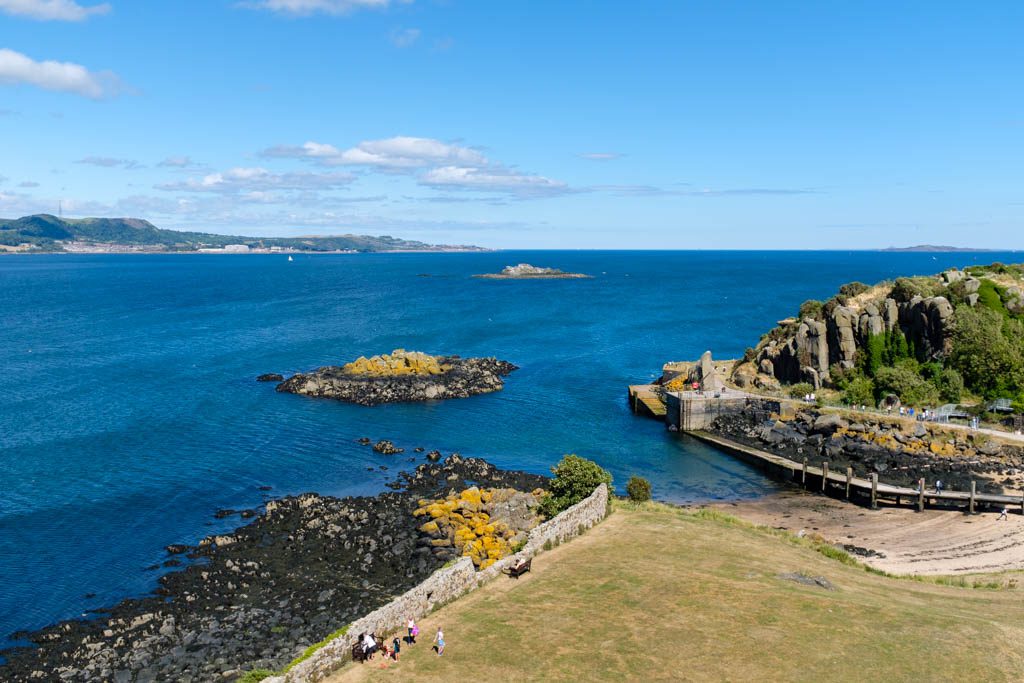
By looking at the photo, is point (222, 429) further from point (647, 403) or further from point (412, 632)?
point (412, 632)

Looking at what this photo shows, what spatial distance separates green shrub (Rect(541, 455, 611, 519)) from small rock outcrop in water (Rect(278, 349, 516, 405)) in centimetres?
4955

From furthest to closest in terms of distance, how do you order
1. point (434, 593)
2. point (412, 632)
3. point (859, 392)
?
point (859, 392) < point (434, 593) < point (412, 632)

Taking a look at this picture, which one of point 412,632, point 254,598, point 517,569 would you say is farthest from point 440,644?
point 254,598

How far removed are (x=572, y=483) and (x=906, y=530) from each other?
2491 cm

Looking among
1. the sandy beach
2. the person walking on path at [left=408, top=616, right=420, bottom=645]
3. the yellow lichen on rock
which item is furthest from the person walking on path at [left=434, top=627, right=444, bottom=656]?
the yellow lichen on rock

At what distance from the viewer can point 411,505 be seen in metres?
56.0

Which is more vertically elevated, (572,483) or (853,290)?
(853,290)

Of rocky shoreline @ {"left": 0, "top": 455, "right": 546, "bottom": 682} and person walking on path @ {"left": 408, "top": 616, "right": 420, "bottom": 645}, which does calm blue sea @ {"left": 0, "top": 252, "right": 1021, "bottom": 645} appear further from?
person walking on path @ {"left": 408, "top": 616, "right": 420, "bottom": 645}

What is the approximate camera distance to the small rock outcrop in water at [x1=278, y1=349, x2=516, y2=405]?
94750 millimetres

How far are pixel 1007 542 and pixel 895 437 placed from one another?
22.1 m

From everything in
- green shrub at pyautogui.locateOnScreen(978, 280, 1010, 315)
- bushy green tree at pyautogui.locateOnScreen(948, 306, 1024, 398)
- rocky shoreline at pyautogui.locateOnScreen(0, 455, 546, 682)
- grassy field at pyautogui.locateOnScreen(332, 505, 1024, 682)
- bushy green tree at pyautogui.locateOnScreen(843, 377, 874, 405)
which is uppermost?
green shrub at pyautogui.locateOnScreen(978, 280, 1010, 315)

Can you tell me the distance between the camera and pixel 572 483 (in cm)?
4572

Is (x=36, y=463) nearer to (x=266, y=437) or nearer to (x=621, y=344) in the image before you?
(x=266, y=437)

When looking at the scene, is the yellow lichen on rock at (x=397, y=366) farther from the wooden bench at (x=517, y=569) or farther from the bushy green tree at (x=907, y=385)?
the wooden bench at (x=517, y=569)
